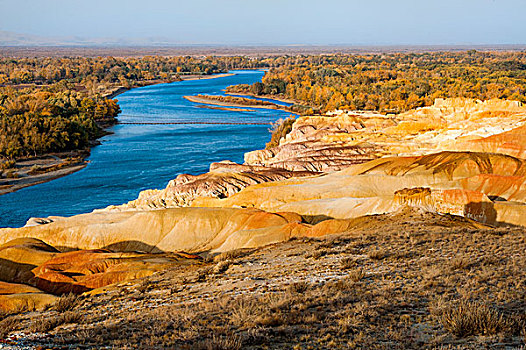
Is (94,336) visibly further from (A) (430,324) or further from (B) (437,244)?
(B) (437,244)

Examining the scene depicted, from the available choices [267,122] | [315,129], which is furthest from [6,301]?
[267,122]

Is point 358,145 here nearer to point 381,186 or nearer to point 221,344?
point 381,186

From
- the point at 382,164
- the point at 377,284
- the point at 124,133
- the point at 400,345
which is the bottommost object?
the point at 124,133

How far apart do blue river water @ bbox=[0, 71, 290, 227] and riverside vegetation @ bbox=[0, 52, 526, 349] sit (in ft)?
45.9

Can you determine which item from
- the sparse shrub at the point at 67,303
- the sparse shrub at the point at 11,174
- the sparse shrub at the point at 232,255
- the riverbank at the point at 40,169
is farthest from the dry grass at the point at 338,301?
the sparse shrub at the point at 11,174

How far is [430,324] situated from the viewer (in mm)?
7840

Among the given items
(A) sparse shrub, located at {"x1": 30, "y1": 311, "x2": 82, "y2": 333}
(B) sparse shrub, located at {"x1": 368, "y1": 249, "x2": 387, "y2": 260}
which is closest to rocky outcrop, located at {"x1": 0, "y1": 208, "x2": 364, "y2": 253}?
(B) sparse shrub, located at {"x1": 368, "y1": 249, "x2": 387, "y2": 260}

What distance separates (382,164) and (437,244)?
20.7m

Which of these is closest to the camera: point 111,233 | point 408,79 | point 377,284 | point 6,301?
point 377,284

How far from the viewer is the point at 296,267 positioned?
42.4 feet

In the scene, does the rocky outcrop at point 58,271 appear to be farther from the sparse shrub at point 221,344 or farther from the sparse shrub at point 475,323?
the sparse shrub at point 475,323

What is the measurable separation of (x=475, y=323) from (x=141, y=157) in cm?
5964

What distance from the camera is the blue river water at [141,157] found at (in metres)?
46.3

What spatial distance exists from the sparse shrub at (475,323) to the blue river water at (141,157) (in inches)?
1599
